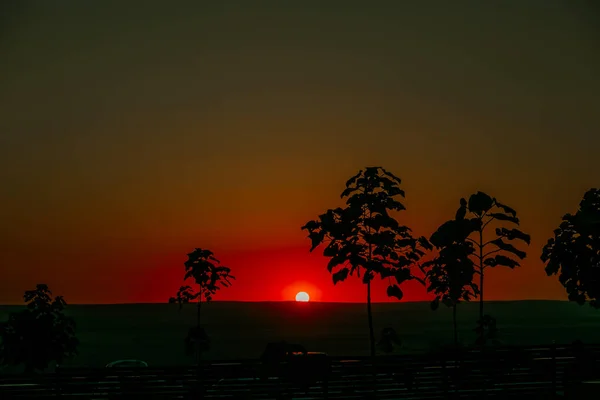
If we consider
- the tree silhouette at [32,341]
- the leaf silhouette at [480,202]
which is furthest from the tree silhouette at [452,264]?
the tree silhouette at [32,341]

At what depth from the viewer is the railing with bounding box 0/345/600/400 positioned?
82.4ft

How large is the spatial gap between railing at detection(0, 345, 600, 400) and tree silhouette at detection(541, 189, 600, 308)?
1404cm

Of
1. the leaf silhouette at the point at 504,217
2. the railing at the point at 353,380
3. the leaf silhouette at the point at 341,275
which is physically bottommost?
the railing at the point at 353,380

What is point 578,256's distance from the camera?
4103cm

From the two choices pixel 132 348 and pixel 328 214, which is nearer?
pixel 328 214

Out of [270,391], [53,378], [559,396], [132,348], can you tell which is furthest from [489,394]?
[132,348]

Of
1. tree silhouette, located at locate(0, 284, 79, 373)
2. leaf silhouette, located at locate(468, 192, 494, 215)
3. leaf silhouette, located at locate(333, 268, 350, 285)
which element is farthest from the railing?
tree silhouette, located at locate(0, 284, 79, 373)

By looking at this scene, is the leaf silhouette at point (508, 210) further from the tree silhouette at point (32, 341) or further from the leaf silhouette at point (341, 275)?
the tree silhouette at point (32, 341)

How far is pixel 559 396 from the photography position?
2716cm

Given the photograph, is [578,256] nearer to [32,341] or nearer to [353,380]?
[353,380]

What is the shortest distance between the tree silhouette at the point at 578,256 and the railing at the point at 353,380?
1404 cm

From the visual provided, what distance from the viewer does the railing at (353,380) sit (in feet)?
82.4

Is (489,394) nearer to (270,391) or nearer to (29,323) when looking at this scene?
(270,391)

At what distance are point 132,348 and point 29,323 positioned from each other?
13853 centimetres
